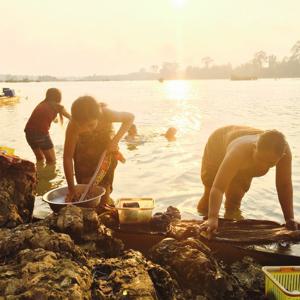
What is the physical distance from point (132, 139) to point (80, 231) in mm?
11799

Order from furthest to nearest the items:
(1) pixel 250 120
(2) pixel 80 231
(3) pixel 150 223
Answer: (1) pixel 250 120, (3) pixel 150 223, (2) pixel 80 231

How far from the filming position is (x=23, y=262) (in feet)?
9.38

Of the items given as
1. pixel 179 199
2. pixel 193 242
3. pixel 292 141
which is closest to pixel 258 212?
pixel 179 199

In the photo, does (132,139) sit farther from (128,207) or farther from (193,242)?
(193,242)

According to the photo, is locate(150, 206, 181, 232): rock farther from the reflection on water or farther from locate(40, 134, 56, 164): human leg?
the reflection on water

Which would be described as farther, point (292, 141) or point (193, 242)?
point (292, 141)

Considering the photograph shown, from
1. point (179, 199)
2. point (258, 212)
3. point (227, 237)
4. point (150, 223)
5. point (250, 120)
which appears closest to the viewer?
point (227, 237)

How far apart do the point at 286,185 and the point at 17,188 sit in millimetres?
3284

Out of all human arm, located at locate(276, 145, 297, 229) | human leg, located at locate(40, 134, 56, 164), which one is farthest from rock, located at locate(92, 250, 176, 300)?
human leg, located at locate(40, 134, 56, 164)

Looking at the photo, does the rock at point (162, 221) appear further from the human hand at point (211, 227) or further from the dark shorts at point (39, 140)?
the dark shorts at point (39, 140)

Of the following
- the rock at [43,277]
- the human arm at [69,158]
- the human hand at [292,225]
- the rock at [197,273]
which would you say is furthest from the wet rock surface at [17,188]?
the human hand at [292,225]

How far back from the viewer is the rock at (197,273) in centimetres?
342

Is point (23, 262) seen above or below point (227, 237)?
above

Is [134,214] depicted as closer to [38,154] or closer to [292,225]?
[292,225]
